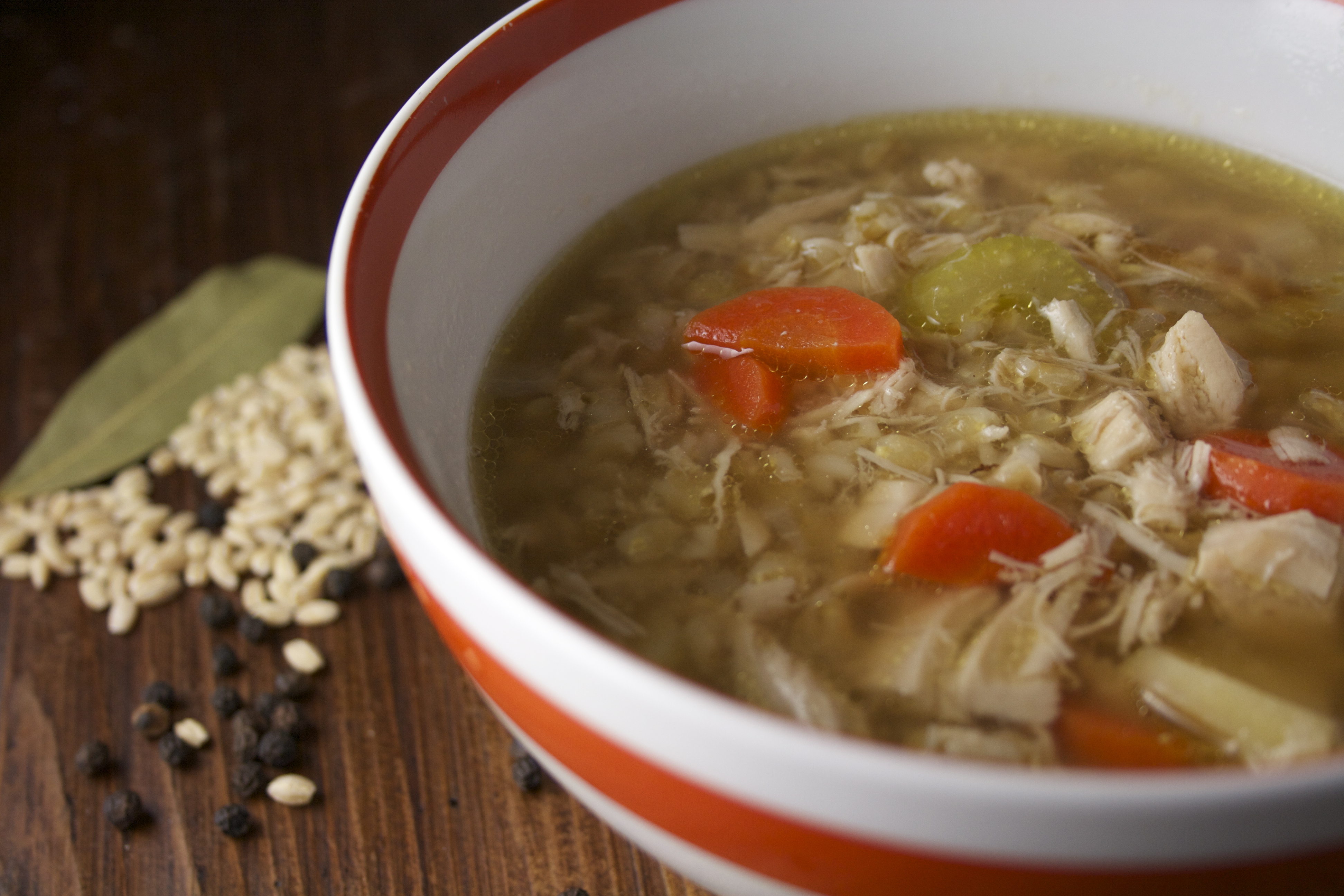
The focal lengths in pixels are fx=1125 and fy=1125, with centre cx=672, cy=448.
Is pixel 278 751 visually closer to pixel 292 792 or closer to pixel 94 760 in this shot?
pixel 292 792

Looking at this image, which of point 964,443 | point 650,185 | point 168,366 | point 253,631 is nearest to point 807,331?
point 964,443

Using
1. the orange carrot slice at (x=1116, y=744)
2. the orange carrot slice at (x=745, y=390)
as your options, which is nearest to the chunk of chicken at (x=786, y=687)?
the orange carrot slice at (x=1116, y=744)

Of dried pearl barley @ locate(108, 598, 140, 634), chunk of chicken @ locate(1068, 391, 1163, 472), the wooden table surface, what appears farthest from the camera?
dried pearl barley @ locate(108, 598, 140, 634)

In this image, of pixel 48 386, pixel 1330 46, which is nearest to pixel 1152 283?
pixel 1330 46

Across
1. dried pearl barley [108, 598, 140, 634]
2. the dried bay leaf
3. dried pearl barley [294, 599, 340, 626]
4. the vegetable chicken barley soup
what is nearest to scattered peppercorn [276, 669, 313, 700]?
dried pearl barley [294, 599, 340, 626]

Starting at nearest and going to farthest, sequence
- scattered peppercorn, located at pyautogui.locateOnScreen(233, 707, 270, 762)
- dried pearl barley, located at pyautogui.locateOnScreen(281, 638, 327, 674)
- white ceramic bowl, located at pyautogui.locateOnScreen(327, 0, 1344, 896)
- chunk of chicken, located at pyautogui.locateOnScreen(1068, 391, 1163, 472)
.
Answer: white ceramic bowl, located at pyautogui.locateOnScreen(327, 0, 1344, 896) → chunk of chicken, located at pyautogui.locateOnScreen(1068, 391, 1163, 472) → scattered peppercorn, located at pyautogui.locateOnScreen(233, 707, 270, 762) → dried pearl barley, located at pyautogui.locateOnScreen(281, 638, 327, 674)

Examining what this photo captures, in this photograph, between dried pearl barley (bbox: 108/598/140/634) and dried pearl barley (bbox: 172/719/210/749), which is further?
dried pearl barley (bbox: 108/598/140/634)

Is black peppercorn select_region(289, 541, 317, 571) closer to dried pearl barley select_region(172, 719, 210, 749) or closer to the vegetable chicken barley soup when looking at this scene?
dried pearl barley select_region(172, 719, 210, 749)
